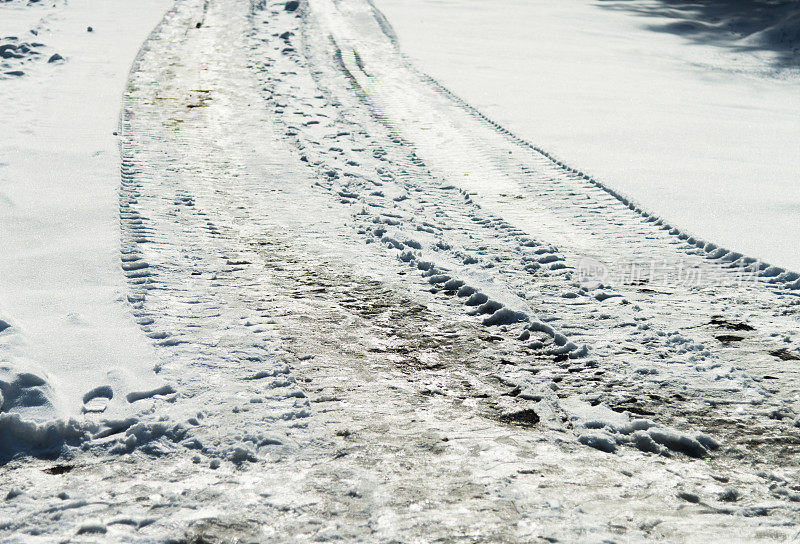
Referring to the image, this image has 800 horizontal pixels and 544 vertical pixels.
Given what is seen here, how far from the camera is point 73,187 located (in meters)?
4.77

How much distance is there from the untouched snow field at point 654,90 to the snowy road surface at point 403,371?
0.51m

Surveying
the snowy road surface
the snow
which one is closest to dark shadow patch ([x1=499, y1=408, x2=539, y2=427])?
the snowy road surface

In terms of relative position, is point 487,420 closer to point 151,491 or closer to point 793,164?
point 151,491

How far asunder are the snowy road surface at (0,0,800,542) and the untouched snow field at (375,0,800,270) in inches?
20.0

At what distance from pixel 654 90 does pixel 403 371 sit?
607cm

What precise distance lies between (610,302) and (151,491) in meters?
2.10

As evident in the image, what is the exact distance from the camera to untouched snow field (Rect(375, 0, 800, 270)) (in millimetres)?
4898

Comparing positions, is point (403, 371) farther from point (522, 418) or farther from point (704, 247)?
point (704, 247)

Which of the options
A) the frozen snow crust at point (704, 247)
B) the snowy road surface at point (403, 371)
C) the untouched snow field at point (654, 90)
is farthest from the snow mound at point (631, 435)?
the untouched snow field at point (654, 90)

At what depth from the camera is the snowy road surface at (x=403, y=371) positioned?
2189 mm

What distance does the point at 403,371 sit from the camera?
9.68 ft

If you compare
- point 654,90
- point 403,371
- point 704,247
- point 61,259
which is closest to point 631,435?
point 403,371

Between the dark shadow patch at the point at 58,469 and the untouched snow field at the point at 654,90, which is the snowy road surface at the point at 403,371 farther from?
the untouched snow field at the point at 654,90

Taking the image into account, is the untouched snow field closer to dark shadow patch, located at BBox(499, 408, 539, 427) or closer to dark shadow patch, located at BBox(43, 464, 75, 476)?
dark shadow patch, located at BBox(499, 408, 539, 427)
